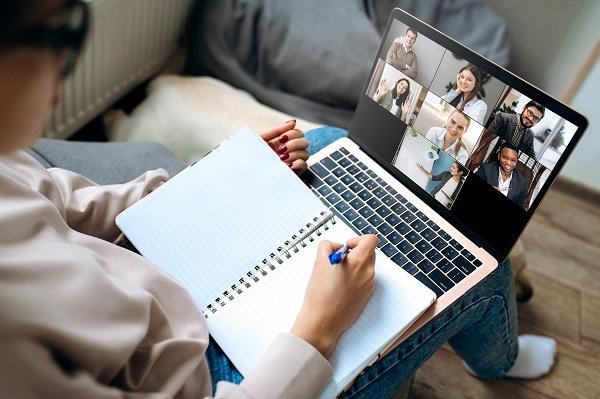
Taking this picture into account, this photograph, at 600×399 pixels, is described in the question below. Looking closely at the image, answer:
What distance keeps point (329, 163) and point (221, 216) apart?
0.72 ft

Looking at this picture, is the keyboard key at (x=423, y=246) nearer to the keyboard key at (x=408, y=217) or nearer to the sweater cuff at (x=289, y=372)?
the keyboard key at (x=408, y=217)

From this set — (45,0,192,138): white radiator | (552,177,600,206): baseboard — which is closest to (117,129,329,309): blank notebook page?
(45,0,192,138): white radiator

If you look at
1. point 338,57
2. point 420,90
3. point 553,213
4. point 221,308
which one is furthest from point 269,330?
point 553,213

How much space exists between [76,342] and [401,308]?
386mm

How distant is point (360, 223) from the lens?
801mm

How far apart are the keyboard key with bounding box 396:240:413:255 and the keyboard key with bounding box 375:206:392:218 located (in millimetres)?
55

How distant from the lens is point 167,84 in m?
1.40

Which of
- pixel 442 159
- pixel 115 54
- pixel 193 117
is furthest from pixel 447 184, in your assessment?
pixel 115 54

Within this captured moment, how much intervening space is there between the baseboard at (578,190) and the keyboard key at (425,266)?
117 cm

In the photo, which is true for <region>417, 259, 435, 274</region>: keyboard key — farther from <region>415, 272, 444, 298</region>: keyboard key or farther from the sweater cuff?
the sweater cuff

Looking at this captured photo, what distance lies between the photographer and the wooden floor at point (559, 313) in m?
1.22

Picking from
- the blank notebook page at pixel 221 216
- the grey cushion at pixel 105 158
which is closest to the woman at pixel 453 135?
the blank notebook page at pixel 221 216

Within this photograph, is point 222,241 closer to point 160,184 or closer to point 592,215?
point 160,184

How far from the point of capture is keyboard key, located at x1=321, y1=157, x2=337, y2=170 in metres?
0.87
